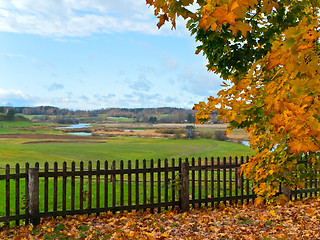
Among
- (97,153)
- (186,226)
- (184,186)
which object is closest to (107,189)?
(184,186)

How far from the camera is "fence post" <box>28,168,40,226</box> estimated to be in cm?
733

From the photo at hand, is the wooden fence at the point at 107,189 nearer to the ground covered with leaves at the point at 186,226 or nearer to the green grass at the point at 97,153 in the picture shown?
the ground covered with leaves at the point at 186,226

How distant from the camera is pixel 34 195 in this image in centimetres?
742

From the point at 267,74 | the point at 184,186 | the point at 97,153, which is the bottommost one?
the point at 97,153

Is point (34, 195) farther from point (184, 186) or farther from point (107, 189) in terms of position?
point (184, 186)

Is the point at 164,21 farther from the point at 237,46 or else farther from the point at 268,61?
the point at 237,46

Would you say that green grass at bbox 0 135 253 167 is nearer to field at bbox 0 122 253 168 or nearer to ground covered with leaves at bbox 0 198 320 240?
field at bbox 0 122 253 168

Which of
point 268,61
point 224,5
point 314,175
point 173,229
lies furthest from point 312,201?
point 224,5

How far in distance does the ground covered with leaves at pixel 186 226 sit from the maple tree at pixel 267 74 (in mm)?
1573

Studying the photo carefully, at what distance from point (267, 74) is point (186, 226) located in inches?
161

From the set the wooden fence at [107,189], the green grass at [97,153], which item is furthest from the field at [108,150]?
the wooden fence at [107,189]

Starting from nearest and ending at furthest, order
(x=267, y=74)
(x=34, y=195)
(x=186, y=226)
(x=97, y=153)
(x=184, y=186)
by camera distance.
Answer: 1. (x=267, y=74)
2. (x=186, y=226)
3. (x=34, y=195)
4. (x=184, y=186)
5. (x=97, y=153)

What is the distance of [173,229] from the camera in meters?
6.91

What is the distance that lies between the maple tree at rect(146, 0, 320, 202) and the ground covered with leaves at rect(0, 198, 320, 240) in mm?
1573
